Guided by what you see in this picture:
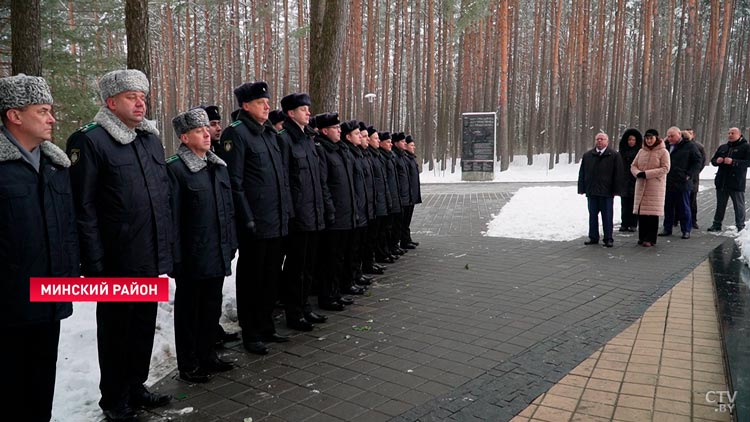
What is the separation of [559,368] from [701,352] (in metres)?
1.34

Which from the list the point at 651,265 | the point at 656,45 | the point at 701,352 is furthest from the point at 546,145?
the point at 701,352

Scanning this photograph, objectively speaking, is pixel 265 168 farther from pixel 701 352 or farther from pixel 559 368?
pixel 701 352

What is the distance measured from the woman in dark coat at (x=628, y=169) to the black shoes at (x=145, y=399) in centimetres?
992

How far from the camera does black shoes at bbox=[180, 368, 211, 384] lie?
4.04 meters

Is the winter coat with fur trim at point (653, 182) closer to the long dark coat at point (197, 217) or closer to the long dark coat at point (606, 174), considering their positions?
the long dark coat at point (606, 174)

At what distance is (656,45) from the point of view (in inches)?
1237

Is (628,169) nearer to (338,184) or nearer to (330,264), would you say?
(338,184)

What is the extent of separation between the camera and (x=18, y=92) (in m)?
2.72

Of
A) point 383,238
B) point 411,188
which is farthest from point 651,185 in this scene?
point 383,238

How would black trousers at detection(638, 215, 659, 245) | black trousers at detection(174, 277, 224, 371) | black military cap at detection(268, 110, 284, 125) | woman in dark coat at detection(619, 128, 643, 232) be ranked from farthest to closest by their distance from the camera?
woman in dark coat at detection(619, 128, 643, 232) < black trousers at detection(638, 215, 659, 245) < black military cap at detection(268, 110, 284, 125) < black trousers at detection(174, 277, 224, 371)

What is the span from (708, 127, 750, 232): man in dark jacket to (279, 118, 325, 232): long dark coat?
936 cm

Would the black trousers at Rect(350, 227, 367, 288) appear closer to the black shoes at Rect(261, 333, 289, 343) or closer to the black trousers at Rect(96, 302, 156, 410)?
the black shoes at Rect(261, 333, 289, 343)

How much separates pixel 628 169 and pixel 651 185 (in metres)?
1.48

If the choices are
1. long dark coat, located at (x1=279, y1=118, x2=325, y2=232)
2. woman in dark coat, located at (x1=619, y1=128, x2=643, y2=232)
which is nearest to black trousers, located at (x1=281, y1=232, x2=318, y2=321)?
long dark coat, located at (x1=279, y1=118, x2=325, y2=232)
